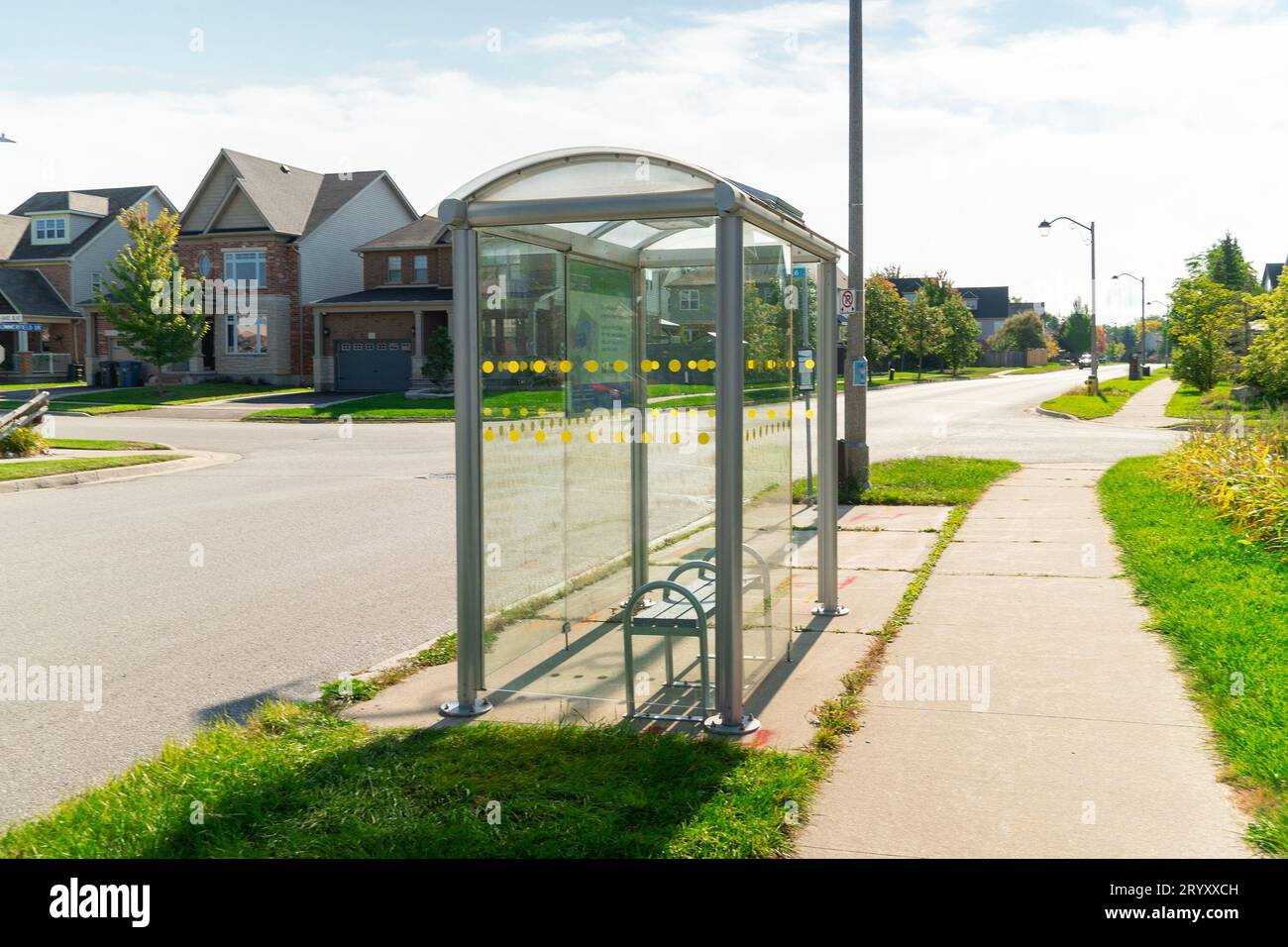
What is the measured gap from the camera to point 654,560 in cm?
780

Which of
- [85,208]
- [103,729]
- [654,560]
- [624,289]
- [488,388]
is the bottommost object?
[103,729]

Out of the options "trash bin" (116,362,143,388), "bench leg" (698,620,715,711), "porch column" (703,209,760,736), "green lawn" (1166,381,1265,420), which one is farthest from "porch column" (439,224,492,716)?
"trash bin" (116,362,143,388)

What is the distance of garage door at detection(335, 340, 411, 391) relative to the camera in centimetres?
4556

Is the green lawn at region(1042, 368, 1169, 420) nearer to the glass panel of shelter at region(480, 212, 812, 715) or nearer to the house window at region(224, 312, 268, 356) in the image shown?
the glass panel of shelter at region(480, 212, 812, 715)

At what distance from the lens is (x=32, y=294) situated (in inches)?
2131

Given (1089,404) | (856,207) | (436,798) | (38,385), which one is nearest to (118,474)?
(856,207)

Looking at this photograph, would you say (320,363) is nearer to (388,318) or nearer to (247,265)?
(388,318)

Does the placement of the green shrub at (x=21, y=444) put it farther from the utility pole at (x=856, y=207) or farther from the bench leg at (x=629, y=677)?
the bench leg at (x=629, y=677)

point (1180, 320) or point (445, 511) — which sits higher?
point (1180, 320)

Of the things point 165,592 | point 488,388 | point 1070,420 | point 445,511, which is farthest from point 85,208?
point 488,388

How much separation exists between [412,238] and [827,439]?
137 ft

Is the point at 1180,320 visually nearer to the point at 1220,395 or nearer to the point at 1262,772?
the point at 1220,395

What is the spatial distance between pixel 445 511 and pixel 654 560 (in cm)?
632

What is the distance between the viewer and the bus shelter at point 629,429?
18.3 ft
